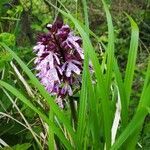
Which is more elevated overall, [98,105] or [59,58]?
[59,58]

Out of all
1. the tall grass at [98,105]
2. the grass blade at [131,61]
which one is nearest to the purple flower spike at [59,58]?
the tall grass at [98,105]

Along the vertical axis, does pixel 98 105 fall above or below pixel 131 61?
below

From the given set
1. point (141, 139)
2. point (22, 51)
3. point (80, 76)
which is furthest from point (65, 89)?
point (22, 51)

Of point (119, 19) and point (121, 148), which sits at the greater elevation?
point (121, 148)

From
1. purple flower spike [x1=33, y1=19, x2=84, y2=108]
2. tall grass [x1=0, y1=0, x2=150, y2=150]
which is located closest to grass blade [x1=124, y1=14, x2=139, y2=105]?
tall grass [x1=0, y1=0, x2=150, y2=150]

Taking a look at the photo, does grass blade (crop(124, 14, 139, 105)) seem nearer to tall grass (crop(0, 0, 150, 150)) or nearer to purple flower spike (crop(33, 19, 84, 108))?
tall grass (crop(0, 0, 150, 150))

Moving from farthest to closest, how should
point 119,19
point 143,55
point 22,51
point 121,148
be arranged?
point 119,19 < point 143,55 < point 22,51 < point 121,148

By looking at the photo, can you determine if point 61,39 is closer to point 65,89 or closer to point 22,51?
point 65,89

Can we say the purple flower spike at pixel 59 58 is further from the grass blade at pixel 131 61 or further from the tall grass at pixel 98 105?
the grass blade at pixel 131 61
